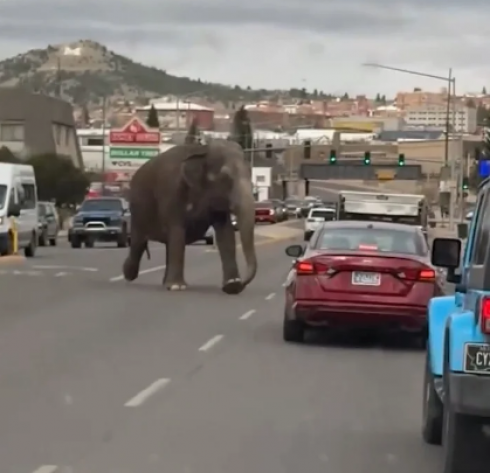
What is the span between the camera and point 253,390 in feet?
43.9

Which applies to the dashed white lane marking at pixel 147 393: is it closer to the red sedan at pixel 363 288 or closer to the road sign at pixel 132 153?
the red sedan at pixel 363 288

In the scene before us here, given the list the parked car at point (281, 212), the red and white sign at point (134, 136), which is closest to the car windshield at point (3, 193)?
the red and white sign at point (134, 136)

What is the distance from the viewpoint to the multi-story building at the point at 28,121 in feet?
319

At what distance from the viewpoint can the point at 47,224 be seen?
2029 inches

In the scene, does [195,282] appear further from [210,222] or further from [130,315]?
[130,315]

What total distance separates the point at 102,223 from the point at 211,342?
1311 inches

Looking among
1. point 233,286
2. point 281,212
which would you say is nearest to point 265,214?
point 281,212

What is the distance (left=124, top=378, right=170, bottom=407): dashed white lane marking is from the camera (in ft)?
40.6

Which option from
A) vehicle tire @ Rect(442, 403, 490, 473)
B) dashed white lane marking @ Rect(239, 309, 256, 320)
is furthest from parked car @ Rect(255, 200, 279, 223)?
vehicle tire @ Rect(442, 403, 490, 473)

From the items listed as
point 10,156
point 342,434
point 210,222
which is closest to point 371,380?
point 342,434

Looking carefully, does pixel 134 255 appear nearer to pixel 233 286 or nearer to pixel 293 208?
pixel 233 286

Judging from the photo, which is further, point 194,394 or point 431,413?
point 194,394

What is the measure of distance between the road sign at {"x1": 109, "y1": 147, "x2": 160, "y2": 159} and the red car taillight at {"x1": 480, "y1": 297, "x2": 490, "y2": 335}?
6126 cm

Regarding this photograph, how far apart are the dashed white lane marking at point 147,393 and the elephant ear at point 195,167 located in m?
12.3
